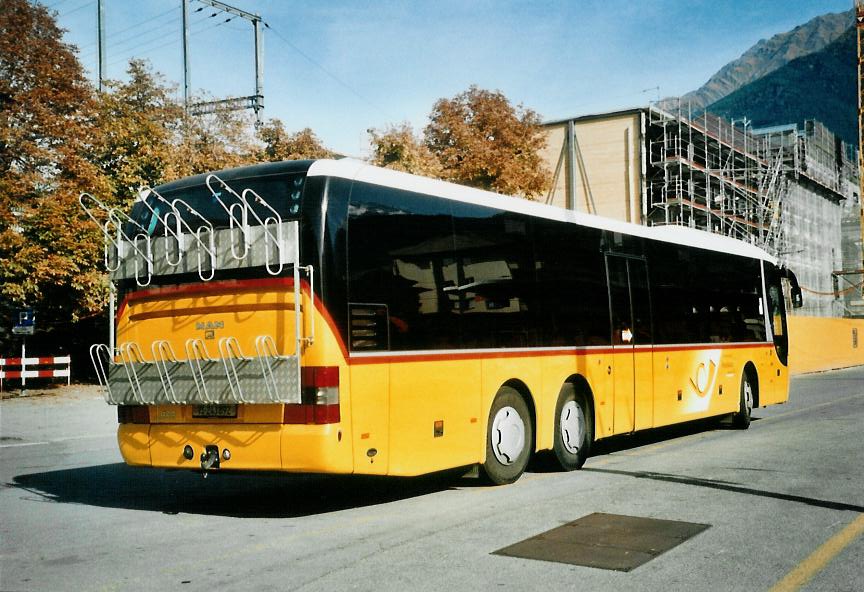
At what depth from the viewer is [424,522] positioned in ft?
26.2

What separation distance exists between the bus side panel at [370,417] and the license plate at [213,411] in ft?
3.70

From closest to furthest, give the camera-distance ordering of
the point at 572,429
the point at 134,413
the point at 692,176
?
the point at 134,413
the point at 572,429
the point at 692,176

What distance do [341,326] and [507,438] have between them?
2858mm

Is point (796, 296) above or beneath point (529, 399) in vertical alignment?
above

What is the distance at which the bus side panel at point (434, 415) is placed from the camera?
859cm

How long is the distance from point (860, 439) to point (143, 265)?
10.7 m

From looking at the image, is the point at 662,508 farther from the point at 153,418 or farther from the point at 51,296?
the point at 51,296

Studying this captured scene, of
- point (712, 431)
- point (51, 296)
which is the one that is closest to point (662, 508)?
point (712, 431)

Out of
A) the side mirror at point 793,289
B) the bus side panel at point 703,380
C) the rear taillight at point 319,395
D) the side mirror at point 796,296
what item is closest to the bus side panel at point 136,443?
the rear taillight at point 319,395

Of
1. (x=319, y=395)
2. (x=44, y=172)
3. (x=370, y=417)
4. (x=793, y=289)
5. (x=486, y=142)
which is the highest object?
(x=486, y=142)

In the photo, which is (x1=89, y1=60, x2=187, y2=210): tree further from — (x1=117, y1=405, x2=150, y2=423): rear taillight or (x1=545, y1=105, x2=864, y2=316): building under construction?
(x1=545, y1=105, x2=864, y2=316): building under construction

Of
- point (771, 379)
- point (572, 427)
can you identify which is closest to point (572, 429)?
point (572, 427)

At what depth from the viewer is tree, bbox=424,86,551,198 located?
44.9 meters

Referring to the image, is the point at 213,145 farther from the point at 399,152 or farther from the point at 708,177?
the point at 708,177
